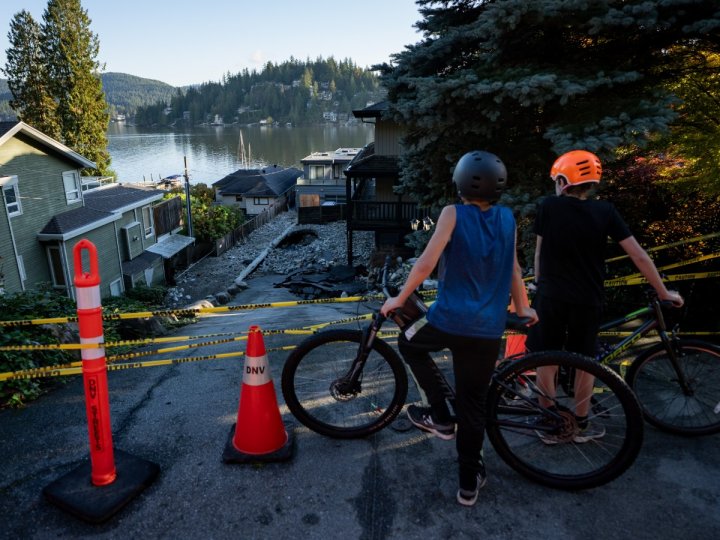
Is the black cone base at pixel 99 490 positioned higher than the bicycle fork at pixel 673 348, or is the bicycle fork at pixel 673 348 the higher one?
the bicycle fork at pixel 673 348

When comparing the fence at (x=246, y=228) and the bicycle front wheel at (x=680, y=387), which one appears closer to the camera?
the bicycle front wheel at (x=680, y=387)

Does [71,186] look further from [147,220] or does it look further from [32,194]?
[147,220]

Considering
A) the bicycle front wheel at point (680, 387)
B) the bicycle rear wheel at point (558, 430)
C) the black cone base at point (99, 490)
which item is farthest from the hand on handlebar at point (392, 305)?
the bicycle front wheel at point (680, 387)

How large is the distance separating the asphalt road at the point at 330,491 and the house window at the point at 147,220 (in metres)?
25.7

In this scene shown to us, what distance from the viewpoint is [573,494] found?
316cm

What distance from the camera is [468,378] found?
9.45ft

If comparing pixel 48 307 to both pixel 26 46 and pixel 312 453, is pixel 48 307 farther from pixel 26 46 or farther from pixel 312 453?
pixel 26 46

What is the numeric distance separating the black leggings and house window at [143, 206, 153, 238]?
91.7ft

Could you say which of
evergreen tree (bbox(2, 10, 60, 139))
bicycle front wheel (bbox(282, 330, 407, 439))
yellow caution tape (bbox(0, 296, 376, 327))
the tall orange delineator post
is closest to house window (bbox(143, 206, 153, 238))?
evergreen tree (bbox(2, 10, 60, 139))

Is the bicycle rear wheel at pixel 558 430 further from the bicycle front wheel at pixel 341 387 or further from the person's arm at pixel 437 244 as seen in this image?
the person's arm at pixel 437 244

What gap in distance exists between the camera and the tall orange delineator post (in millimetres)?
2893

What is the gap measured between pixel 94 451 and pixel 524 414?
296 centimetres

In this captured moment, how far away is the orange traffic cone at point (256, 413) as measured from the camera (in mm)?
3506

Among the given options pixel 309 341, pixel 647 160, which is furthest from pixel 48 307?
pixel 647 160
